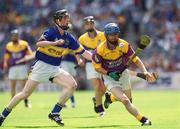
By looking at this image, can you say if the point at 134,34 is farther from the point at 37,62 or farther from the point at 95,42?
the point at 37,62

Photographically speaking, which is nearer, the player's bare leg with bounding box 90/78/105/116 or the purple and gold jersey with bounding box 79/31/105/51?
the player's bare leg with bounding box 90/78/105/116

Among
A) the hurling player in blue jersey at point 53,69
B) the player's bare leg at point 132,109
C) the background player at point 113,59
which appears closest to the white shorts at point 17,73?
the hurling player in blue jersey at point 53,69

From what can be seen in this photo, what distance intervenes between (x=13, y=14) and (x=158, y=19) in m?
8.72

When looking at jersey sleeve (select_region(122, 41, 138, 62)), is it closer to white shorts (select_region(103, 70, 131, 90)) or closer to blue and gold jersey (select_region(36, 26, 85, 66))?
white shorts (select_region(103, 70, 131, 90))

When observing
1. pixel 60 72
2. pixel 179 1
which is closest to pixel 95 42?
pixel 60 72

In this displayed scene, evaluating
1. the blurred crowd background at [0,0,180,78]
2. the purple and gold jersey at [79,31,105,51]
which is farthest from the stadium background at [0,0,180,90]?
the purple and gold jersey at [79,31,105,51]

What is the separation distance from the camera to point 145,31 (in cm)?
3744

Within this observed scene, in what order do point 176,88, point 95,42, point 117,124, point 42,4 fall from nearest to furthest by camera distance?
1. point 117,124
2. point 95,42
3. point 176,88
4. point 42,4

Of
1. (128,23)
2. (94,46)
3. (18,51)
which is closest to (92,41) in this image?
(94,46)

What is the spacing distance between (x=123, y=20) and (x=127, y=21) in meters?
0.53

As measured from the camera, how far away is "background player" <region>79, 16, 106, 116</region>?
19.4 metres

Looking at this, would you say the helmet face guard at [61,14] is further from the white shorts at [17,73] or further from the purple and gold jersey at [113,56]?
the white shorts at [17,73]

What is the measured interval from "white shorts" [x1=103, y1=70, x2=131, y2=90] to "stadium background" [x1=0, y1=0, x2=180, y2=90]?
63.1ft

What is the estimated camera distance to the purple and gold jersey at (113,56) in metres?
15.6
